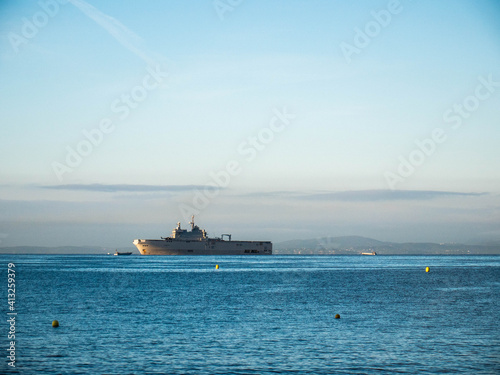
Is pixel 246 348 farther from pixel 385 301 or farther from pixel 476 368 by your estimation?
pixel 385 301

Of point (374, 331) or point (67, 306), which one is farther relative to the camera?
point (67, 306)

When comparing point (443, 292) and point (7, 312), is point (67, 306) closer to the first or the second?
point (7, 312)

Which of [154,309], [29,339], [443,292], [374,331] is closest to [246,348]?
[374,331]

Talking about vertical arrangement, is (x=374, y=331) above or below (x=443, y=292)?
below

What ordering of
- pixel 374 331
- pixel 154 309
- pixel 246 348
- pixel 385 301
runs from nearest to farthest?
pixel 246 348
pixel 374 331
pixel 154 309
pixel 385 301

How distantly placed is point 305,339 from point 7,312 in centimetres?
2864

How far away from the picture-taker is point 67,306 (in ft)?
189

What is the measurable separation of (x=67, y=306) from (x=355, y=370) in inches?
1437

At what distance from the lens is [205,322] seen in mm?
45875

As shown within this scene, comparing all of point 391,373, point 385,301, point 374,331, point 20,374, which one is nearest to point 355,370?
point 391,373

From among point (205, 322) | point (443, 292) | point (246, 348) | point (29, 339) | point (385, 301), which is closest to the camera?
point (246, 348)

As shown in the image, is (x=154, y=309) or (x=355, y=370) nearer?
(x=355, y=370)

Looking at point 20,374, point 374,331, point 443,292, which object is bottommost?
point 20,374

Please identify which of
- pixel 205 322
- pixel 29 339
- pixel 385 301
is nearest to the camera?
pixel 29 339
